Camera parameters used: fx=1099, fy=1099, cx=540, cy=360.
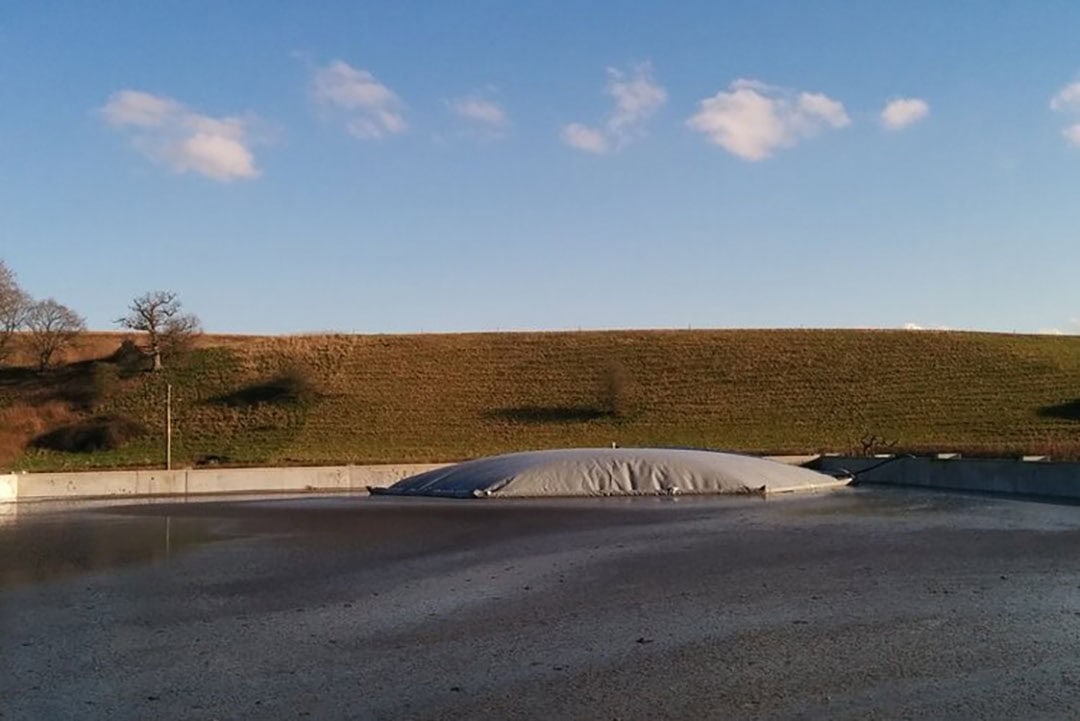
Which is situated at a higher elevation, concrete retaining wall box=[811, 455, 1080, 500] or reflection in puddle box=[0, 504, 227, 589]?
concrete retaining wall box=[811, 455, 1080, 500]

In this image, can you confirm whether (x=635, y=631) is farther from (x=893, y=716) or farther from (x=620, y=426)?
(x=620, y=426)

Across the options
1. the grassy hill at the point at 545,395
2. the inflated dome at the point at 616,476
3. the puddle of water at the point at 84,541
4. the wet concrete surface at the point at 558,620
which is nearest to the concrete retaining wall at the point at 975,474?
the inflated dome at the point at 616,476

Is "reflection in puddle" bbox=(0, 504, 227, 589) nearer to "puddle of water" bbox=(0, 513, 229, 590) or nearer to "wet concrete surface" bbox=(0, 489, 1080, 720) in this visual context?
"puddle of water" bbox=(0, 513, 229, 590)

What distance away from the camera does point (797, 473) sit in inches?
1158

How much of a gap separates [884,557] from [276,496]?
22.1 metres

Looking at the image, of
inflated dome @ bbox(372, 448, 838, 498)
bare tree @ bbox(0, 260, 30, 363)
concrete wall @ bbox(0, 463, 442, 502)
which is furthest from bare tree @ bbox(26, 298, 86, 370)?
inflated dome @ bbox(372, 448, 838, 498)

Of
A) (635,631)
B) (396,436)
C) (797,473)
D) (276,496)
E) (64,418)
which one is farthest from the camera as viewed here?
(64,418)

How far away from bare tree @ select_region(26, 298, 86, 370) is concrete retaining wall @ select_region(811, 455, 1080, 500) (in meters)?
55.1

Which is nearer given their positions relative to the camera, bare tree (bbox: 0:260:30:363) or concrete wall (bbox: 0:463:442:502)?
concrete wall (bbox: 0:463:442:502)

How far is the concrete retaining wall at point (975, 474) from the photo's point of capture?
2566cm

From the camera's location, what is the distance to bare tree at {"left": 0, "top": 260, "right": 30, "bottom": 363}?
6825 cm

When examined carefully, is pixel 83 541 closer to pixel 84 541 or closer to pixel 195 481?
pixel 84 541

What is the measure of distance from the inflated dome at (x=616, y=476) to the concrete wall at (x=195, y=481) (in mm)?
8359

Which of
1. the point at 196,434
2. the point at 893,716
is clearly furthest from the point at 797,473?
the point at 196,434
